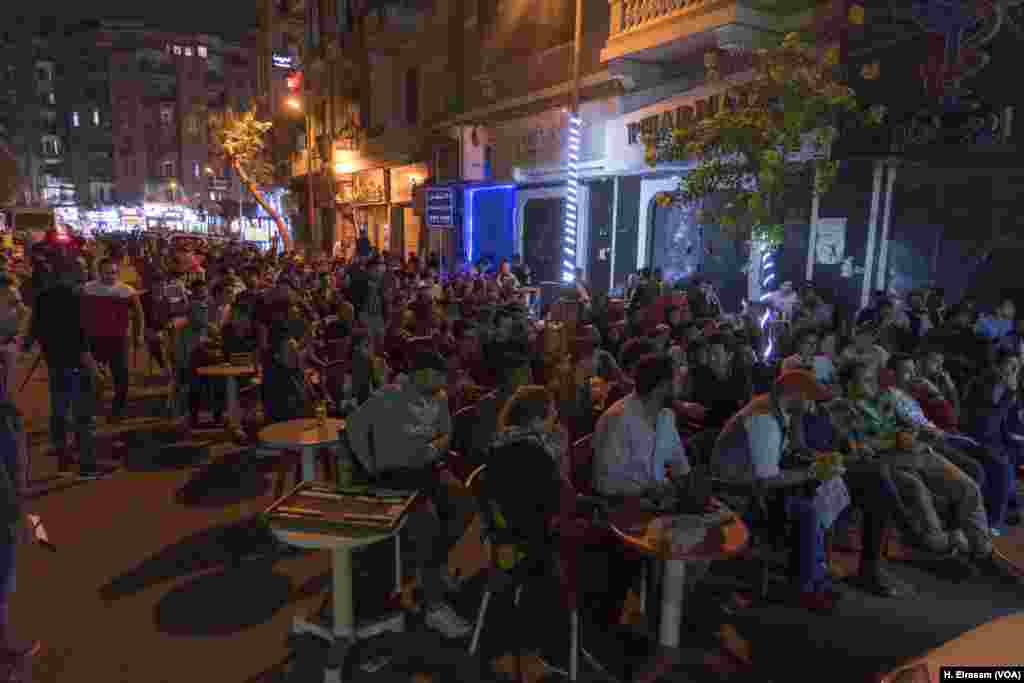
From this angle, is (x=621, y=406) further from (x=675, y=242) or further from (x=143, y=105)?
(x=143, y=105)

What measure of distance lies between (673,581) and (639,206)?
1209 centimetres

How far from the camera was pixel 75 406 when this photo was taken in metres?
6.84

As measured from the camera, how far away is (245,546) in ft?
17.9

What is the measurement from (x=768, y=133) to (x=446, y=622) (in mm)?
7583

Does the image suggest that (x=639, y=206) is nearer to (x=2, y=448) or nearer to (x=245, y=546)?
(x=245, y=546)

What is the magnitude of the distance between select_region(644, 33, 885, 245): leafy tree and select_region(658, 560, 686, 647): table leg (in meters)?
6.43

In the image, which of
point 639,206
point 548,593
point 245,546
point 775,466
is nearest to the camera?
point 775,466

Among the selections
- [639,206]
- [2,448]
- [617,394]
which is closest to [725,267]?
[639,206]

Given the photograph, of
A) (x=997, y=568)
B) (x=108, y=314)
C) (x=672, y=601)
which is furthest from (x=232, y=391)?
(x=997, y=568)

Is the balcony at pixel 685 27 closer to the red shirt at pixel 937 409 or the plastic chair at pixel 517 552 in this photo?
the red shirt at pixel 937 409

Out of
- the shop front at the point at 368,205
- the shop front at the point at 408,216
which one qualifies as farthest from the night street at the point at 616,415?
the shop front at the point at 368,205

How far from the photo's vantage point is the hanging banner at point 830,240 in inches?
428

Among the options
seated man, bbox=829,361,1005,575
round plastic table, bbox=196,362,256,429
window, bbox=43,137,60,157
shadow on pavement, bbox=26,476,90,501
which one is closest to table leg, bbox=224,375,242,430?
round plastic table, bbox=196,362,256,429

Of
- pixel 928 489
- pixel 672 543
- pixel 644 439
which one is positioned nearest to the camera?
pixel 672 543
